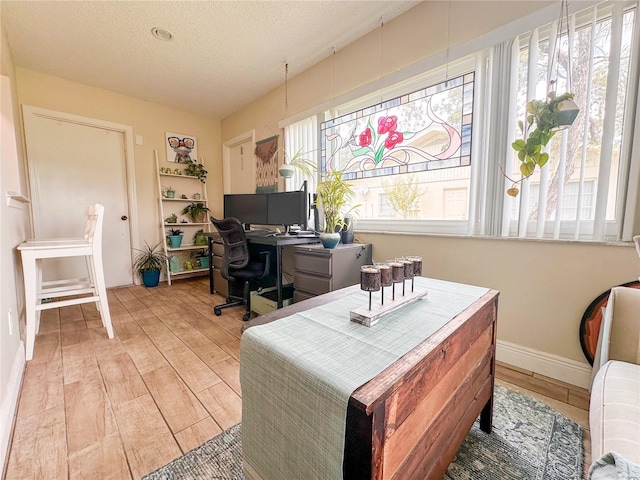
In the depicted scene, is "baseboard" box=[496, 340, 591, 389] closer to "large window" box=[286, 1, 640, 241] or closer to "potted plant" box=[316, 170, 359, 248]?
"large window" box=[286, 1, 640, 241]

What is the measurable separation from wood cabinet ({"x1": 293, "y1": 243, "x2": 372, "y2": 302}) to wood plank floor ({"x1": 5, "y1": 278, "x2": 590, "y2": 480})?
694 mm

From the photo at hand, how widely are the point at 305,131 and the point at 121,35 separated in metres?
1.81

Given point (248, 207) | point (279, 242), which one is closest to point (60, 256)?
point (279, 242)

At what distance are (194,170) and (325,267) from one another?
3.04m

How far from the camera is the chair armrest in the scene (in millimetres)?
993

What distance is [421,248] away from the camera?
2045 millimetres

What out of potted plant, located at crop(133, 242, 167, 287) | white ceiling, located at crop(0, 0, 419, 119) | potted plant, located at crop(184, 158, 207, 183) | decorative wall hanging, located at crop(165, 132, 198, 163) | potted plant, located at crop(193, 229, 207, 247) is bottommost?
potted plant, located at crop(133, 242, 167, 287)

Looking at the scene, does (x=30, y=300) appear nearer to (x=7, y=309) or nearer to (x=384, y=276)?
(x=7, y=309)

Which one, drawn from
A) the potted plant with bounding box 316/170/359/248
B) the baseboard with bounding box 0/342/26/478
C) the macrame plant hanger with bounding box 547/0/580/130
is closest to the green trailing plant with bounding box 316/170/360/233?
the potted plant with bounding box 316/170/359/248

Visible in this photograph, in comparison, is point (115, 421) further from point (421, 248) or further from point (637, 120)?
point (637, 120)

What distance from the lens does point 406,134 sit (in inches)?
84.0

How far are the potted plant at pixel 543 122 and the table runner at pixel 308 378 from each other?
1.10 metres

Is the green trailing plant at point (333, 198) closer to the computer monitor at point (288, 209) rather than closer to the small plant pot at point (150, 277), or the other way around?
the computer monitor at point (288, 209)

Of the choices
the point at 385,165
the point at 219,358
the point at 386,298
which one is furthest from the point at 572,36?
the point at 219,358
